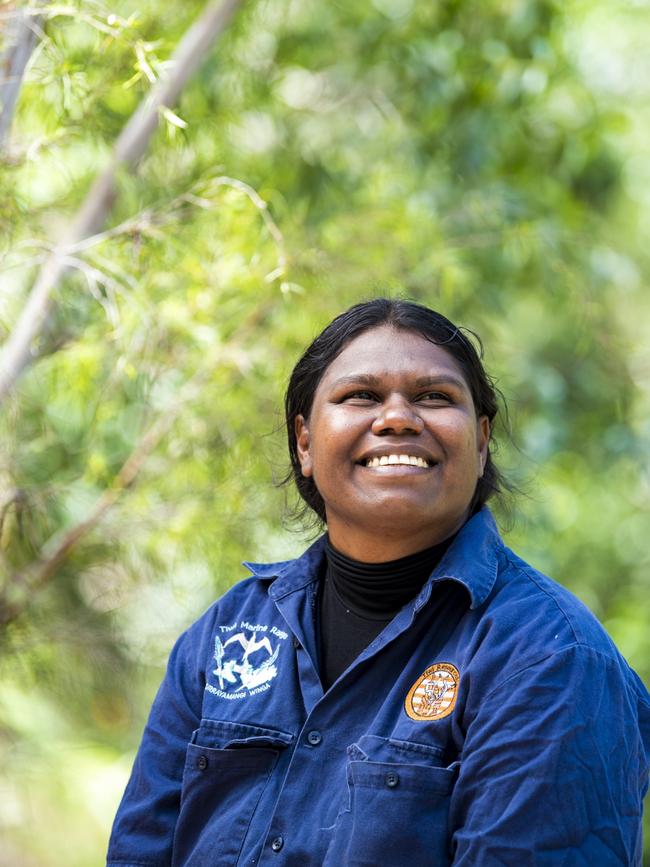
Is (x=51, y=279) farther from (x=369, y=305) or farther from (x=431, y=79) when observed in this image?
(x=431, y=79)

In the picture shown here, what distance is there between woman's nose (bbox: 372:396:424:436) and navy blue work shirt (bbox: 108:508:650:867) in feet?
0.62

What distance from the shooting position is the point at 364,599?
189 centimetres

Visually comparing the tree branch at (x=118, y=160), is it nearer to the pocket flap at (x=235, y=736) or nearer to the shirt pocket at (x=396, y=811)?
the pocket flap at (x=235, y=736)

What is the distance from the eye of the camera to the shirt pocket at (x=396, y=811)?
5.02 ft

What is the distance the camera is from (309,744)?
1.73 meters

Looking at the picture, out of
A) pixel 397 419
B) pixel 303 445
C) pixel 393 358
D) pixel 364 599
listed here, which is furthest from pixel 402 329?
pixel 364 599

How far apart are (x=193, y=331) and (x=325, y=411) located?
1389mm

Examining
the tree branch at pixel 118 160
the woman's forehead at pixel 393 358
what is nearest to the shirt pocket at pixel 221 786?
the woman's forehead at pixel 393 358

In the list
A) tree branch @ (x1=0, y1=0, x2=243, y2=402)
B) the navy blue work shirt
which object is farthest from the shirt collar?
tree branch @ (x1=0, y1=0, x2=243, y2=402)

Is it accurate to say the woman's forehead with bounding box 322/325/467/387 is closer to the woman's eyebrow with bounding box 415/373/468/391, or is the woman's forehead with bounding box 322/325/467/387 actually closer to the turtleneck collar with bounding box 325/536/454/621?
the woman's eyebrow with bounding box 415/373/468/391

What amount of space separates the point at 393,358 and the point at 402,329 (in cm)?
7

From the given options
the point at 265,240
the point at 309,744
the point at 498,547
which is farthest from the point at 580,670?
the point at 265,240

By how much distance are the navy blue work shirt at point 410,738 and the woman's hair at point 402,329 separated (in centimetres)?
22

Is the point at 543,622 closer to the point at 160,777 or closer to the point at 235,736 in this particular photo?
the point at 235,736
